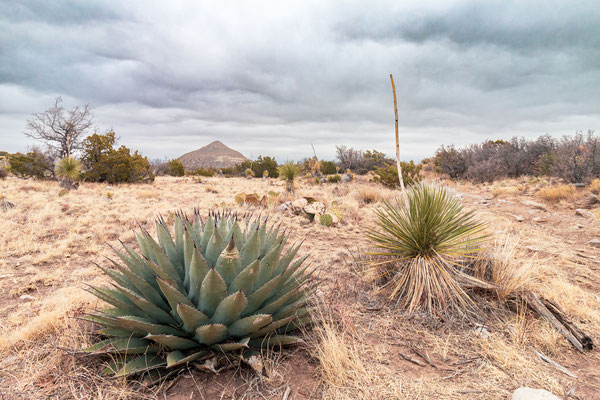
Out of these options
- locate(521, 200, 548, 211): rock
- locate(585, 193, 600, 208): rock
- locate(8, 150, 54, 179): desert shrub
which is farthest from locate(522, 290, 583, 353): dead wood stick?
locate(8, 150, 54, 179): desert shrub

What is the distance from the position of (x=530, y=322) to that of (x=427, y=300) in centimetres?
111

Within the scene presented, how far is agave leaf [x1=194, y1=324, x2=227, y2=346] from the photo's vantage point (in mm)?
2080

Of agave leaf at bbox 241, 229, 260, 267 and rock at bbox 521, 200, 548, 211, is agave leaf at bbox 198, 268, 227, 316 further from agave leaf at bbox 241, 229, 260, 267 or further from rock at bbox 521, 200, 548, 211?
rock at bbox 521, 200, 548, 211

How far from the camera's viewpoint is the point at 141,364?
2.18m

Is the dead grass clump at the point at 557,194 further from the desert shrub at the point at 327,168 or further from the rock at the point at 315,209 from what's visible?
the desert shrub at the point at 327,168

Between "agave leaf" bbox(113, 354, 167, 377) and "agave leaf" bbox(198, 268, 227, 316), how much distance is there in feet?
1.68

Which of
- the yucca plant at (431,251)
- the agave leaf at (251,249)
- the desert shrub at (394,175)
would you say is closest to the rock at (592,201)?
the desert shrub at (394,175)

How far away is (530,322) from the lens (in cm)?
325

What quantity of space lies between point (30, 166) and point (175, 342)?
78.0 ft

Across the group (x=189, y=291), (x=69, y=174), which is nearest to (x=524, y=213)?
(x=189, y=291)

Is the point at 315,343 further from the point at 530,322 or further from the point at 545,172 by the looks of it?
the point at 545,172

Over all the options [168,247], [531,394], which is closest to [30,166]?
[168,247]

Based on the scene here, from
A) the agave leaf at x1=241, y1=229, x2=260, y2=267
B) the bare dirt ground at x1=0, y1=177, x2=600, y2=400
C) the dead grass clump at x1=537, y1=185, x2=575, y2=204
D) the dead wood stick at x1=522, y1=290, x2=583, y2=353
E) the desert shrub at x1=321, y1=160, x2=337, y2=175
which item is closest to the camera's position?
the bare dirt ground at x1=0, y1=177, x2=600, y2=400

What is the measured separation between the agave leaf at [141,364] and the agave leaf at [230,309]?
521 millimetres
